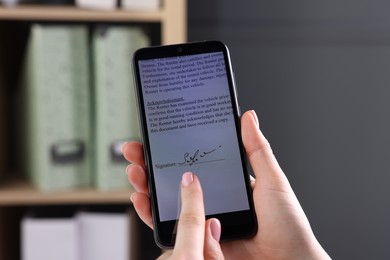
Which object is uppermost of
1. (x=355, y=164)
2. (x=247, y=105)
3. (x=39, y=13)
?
(x=39, y=13)

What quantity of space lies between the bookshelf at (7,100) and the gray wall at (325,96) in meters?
0.22

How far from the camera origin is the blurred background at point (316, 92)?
1.42 metres

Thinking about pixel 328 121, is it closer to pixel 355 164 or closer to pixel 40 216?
pixel 355 164

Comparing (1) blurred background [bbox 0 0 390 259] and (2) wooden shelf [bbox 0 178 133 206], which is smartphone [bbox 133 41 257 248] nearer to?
(2) wooden shelf [bbox 0 178 133 206]

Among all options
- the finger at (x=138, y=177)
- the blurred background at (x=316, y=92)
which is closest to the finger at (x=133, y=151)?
the finger at (x=138, y=177)

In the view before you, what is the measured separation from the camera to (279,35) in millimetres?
1433

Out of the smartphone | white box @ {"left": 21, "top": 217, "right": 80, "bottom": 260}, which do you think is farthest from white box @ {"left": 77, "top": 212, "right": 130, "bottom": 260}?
the smartphone

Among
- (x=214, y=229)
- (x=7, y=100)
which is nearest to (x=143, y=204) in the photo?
(x=214, y=229)

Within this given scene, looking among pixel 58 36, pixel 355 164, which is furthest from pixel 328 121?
pixel 58 36

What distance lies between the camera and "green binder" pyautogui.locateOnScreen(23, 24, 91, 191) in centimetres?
118

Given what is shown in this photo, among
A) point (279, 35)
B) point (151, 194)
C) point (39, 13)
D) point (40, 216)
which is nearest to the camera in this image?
point (151, 194)

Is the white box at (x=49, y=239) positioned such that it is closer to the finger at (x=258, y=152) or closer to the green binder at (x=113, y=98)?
the green binder at (x=113, y=98)

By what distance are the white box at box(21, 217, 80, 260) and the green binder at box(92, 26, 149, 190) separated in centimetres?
10

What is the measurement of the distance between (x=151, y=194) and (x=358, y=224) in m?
0.84
